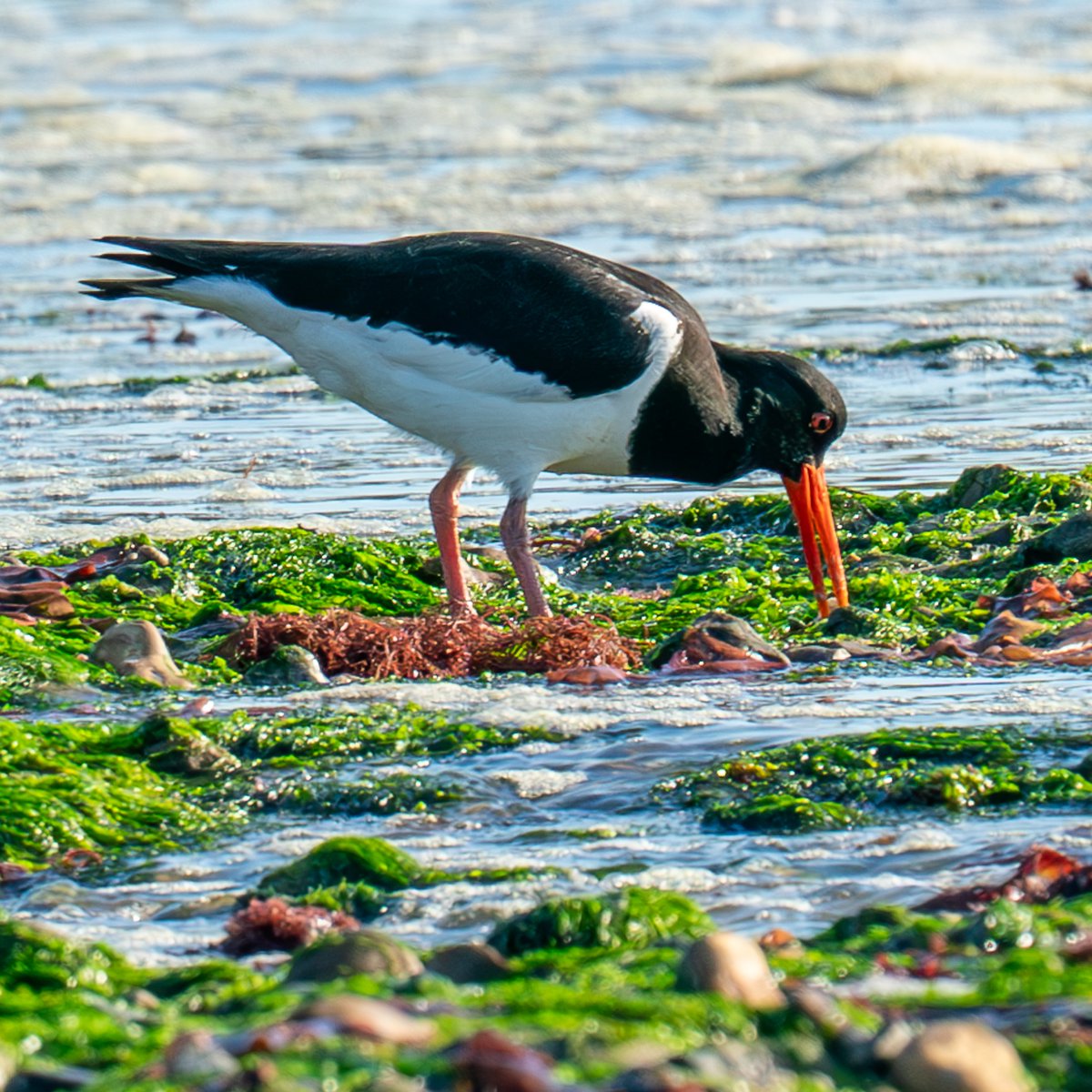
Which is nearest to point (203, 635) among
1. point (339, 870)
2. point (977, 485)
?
point (339, 870)


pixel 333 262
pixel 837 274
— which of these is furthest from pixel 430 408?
pixel 837 274

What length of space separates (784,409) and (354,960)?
3425mm

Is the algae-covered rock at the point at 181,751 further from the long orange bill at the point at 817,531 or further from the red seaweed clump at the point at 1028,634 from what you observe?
the long orange bill at the point at 817,531

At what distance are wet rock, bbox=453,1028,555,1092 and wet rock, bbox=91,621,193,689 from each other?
2.69 metres

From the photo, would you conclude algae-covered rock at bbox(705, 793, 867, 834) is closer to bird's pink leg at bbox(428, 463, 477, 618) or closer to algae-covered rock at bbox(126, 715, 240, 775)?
algae-covered rock at bbox(126, 715, 240, 775)

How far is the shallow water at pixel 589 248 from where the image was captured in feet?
12.1

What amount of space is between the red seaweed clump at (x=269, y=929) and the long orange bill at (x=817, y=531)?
254 cm

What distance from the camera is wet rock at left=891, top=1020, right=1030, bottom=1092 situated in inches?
82.6

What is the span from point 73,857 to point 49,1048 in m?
1.20

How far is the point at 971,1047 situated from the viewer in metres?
2.13

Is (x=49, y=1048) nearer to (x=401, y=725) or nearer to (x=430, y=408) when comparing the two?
(x=401, y=725)

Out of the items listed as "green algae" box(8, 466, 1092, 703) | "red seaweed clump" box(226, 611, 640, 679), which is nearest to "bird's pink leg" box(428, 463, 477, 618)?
"green algae" box(8, 466, 1092, 703)

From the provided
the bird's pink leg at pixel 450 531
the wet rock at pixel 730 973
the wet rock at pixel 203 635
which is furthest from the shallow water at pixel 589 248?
the bird's pink leg at pixel 450 531

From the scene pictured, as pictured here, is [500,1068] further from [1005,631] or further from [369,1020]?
[1005,631]
